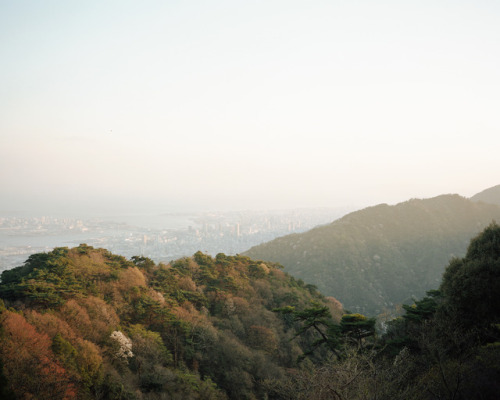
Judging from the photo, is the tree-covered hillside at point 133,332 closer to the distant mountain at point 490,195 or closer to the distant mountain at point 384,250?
the distant mountain at point 384,250

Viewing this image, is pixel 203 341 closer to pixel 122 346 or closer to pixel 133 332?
pixel 133 332

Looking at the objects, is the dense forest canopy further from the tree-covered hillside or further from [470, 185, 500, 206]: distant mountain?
[470, 185, 500, 206]: distant mountain

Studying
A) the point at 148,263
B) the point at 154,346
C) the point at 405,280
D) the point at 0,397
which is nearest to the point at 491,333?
the point at 154,346

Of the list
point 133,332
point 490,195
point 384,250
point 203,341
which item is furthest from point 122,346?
point 490,195

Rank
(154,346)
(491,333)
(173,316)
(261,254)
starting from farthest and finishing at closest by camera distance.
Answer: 1. (261,254)
2. (173,316)
3. (154,346)
4. (491,333)

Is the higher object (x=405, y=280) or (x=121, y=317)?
(x=121, y=317)

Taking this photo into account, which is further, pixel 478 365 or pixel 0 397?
pixel 478 365

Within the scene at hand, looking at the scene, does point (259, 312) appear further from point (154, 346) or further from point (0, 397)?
point (0, 397)
